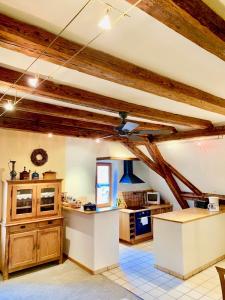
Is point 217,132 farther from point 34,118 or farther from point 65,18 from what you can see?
point 65,18

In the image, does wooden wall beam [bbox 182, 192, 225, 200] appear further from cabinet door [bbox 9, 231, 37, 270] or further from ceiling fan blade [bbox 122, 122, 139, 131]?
cabinet door [bbox 9, 231, 37, 270]

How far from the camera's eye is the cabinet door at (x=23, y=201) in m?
4.32

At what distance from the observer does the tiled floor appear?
3553 mm

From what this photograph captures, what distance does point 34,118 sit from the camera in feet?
14.1

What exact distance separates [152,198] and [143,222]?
1.09 meters

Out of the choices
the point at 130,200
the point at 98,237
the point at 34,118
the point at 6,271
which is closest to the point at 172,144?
the point at 130,200

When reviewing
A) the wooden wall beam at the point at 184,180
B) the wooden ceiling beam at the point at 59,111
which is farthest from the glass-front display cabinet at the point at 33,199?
the wooden wall beam at the point at 184,180

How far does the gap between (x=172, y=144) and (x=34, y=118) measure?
3393 millimetres

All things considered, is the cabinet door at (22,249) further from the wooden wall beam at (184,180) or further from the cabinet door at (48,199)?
the wooden wall beam at (184,180)

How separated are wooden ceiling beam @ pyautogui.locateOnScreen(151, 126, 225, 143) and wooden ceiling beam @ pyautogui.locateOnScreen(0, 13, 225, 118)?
1.76 metres

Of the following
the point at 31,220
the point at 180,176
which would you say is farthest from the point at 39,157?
the point at 180,176

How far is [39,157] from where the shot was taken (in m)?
5.20

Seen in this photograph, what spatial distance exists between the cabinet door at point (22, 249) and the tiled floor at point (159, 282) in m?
1.45

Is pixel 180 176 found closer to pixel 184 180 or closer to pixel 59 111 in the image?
pixel 184 180
